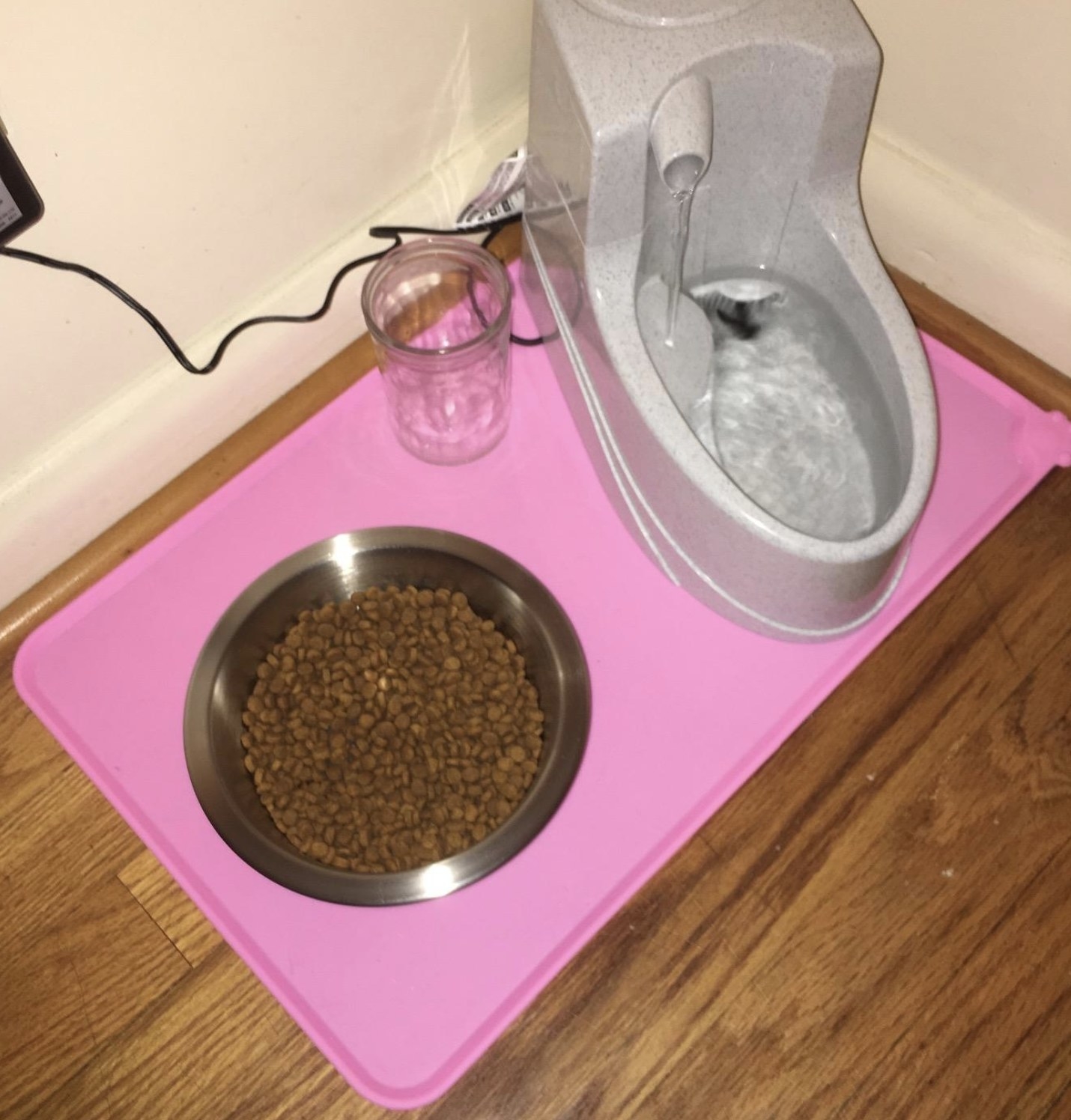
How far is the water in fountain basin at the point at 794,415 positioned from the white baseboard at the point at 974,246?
0.65 feet

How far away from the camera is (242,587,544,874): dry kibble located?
0.91 metres

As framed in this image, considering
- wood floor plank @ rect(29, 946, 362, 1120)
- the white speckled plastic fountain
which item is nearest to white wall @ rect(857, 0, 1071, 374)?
the white speckled plastic fountain

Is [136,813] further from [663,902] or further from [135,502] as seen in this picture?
[663,902]

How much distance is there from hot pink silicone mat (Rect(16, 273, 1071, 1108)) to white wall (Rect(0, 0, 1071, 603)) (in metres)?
0.08

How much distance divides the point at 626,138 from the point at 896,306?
256 mm

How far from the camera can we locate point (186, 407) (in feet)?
3.26

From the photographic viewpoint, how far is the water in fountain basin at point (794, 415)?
95 centimetres

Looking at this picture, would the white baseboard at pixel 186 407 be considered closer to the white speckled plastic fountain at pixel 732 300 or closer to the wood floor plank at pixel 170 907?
the white speckled plastic fountain at pixel 732 300

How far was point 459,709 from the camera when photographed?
0.95m

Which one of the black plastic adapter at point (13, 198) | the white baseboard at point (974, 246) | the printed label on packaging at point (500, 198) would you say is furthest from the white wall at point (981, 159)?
the black plastic adapter at point (13, 198)

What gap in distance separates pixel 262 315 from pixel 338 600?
26 cm

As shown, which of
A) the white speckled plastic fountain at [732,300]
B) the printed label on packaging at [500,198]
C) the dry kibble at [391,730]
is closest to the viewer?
the white speckled plastic fountain at [732,300]

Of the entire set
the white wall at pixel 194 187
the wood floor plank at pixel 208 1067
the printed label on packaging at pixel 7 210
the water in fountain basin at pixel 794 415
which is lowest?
the wood floor plank at pixel 208 1067

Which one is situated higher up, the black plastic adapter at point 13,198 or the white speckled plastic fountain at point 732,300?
the black plastic adapter at point 13,198
